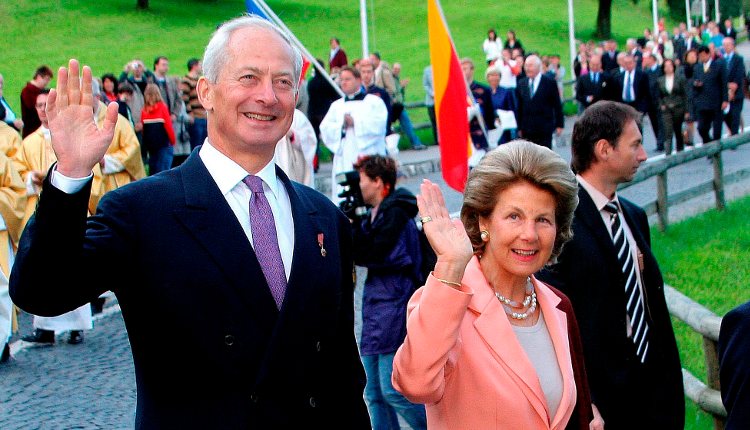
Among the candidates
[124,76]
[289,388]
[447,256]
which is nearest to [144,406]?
[289,388]

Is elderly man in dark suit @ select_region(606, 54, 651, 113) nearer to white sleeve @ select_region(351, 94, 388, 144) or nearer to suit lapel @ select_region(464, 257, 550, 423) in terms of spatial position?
white sleeve @ select_region(351, 94, 388, 144)

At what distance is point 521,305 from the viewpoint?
3939mm

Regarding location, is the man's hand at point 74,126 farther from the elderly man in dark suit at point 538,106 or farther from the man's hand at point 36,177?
the elderly man in dark suit at point 538,106

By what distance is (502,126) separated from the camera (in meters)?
18.7

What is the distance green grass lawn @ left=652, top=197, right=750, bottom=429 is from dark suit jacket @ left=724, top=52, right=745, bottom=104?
8629 millimetres

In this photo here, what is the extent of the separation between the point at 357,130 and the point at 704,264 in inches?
199

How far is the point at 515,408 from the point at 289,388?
0.81 m

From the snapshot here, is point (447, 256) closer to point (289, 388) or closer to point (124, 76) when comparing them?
point (289, 388)

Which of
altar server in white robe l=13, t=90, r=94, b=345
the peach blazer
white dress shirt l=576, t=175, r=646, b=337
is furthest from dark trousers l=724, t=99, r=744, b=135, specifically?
the peach blazer

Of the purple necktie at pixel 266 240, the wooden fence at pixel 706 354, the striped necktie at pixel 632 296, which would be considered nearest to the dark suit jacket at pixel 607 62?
the wooden fence at pixel 706 354

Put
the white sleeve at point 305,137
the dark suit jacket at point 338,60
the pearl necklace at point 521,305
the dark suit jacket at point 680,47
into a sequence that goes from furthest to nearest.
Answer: the dark suit jacket at point 680,47, the dark suit jacket at point 338,60, the white sleeve at point 305,137, the pearl necklace at point 521,305

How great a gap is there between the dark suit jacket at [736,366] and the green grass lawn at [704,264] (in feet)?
12.7

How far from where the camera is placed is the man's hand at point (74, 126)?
276 cm

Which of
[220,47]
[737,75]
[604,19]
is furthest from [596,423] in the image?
[604,19]
